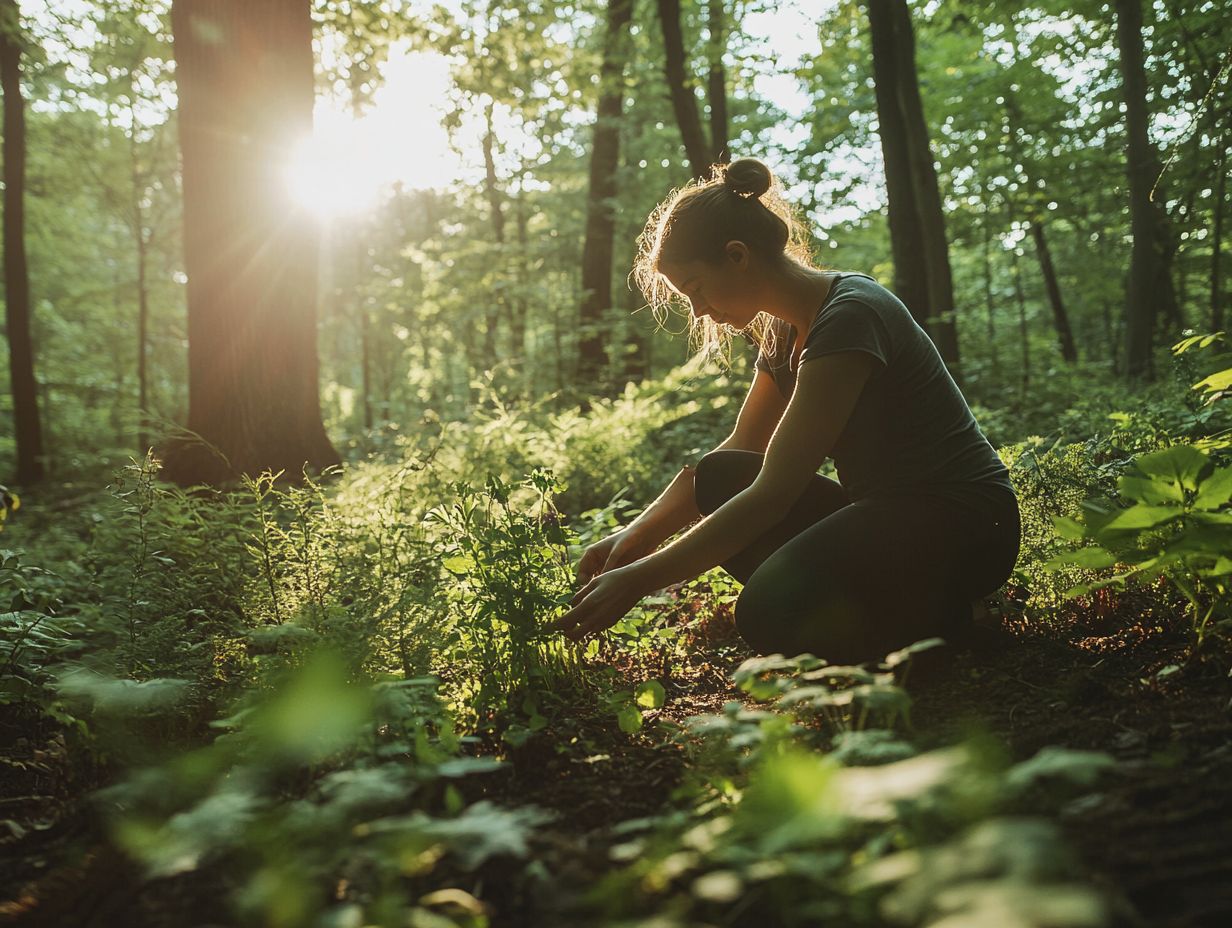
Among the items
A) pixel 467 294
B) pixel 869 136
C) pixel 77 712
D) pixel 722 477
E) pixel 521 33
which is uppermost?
pixel 869 136

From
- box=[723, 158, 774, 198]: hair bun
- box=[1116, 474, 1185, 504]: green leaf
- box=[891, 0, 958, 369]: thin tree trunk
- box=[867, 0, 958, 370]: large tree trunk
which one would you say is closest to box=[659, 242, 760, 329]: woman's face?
box=[723, 158, 774, 198]: hair bun

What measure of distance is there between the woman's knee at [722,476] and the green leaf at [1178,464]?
1.25 meters

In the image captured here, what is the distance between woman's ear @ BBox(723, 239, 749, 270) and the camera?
2709 millimetres

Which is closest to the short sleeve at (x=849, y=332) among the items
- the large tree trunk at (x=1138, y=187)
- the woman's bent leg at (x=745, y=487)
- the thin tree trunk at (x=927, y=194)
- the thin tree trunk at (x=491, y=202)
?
the woman's bent leg at (x=745, y=487)

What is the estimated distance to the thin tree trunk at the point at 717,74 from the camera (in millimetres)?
10137

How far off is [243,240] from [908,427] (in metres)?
4.99

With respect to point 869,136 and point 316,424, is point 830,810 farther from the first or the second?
point 869,136

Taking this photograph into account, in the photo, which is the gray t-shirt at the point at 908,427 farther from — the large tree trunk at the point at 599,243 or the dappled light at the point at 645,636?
the large tree trunk at the point at 599,243

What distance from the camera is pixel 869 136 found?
648 inches

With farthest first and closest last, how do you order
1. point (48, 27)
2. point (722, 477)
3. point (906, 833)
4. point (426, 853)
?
point (48, 27), point (722, 477), point (426, 853), point (906, 833)

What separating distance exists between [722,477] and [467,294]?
39.6ft

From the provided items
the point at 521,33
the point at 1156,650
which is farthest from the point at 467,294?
the point at 1156,650

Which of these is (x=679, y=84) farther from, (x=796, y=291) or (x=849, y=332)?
(x=849, y=332)

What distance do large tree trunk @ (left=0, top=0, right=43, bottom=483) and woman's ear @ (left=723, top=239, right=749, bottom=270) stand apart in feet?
44.6
